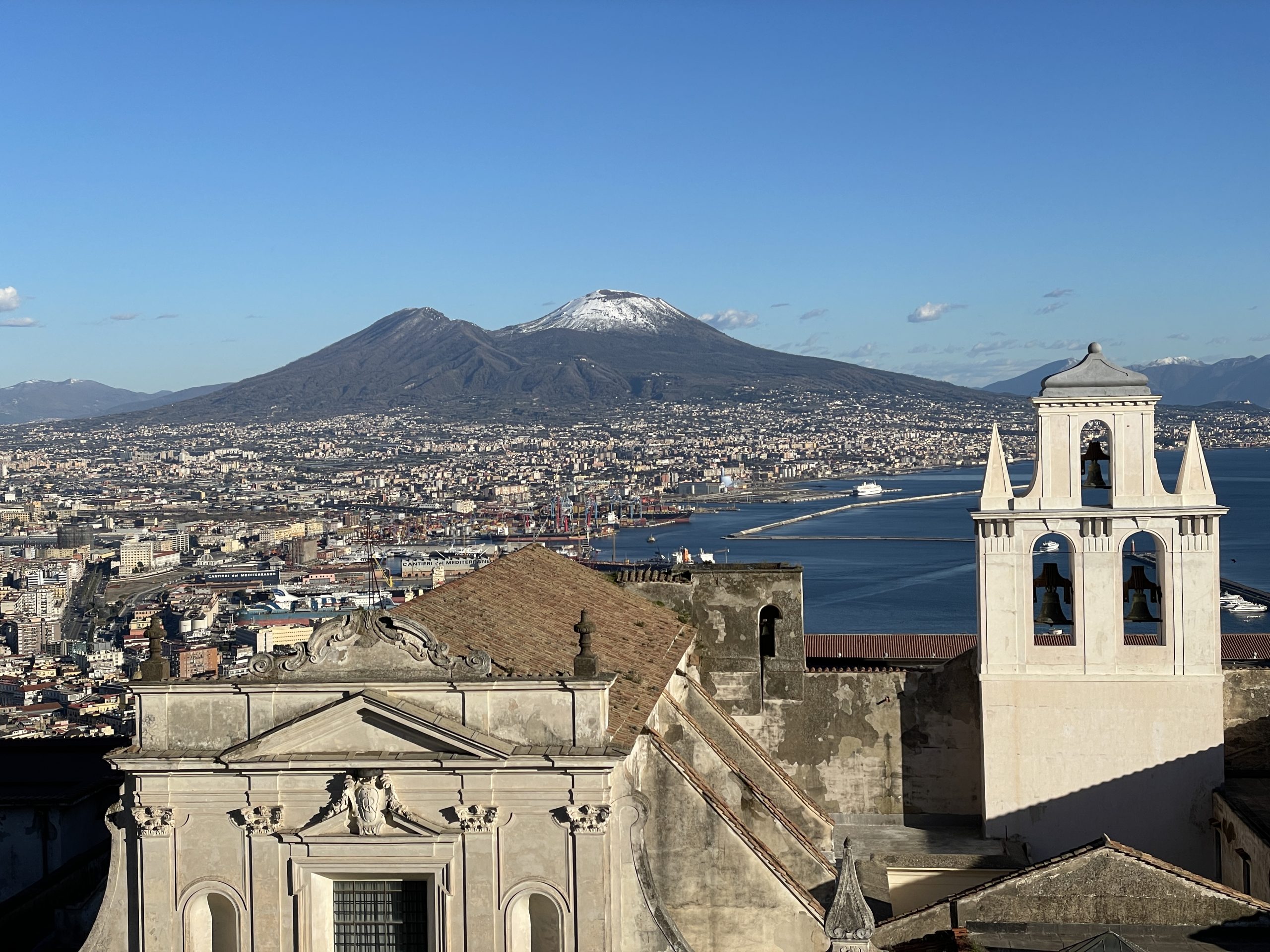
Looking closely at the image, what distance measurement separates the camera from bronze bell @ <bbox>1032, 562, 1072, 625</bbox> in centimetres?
1363

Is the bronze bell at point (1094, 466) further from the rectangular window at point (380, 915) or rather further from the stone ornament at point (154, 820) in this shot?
the stone ornament at point (154, 820)

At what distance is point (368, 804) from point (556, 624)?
3.19 metres

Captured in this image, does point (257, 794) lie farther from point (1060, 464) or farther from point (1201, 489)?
point (1201, 489)

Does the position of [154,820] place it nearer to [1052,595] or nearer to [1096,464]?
[1052,595]

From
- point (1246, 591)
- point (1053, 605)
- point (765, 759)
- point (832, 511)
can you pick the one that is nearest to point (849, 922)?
point (765, 759)

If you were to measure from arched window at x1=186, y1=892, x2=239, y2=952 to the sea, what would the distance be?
34326 mm

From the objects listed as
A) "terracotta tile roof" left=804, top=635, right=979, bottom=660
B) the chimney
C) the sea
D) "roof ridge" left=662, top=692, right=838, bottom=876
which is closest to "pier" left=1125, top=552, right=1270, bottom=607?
the sea

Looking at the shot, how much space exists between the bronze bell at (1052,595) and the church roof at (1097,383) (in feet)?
5.28

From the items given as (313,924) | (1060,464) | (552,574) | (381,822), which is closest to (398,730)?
(381,822)

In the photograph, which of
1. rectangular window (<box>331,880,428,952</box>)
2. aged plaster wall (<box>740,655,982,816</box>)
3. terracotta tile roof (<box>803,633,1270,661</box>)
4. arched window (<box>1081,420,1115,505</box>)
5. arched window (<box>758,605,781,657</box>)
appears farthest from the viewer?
terracotta tile roof (<box>803,633,1270,661</box>)

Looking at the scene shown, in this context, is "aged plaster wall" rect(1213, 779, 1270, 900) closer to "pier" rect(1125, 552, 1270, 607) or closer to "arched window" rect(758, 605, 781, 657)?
"arched window" rect(758, 605, 781, 657)

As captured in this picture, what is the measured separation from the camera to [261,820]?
9.61 m

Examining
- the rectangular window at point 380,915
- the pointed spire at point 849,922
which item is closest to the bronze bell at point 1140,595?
the pointed spire at point 849,922

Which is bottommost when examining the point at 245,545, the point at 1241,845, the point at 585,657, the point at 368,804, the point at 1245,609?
the point at 1245,609
